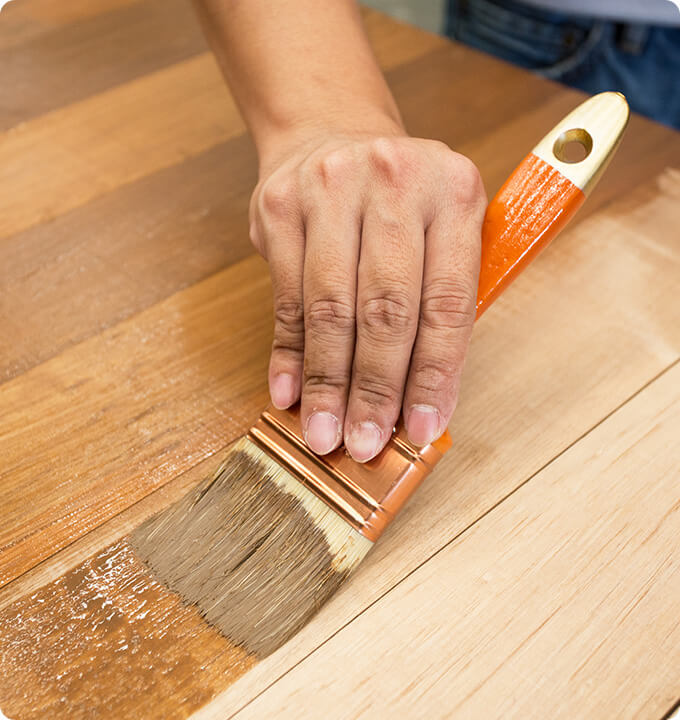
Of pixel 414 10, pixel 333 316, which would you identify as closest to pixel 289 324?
pixel 333 316

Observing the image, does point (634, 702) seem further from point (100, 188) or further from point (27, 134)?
point (27, 134)

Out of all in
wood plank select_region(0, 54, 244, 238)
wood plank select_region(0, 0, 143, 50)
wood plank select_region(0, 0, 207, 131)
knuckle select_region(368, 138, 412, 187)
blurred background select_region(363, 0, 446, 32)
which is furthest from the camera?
blurred background select_region(363, 0, 446, 32)

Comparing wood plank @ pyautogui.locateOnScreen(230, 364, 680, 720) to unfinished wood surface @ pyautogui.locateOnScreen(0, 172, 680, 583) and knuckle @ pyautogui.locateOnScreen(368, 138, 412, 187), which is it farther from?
knuckle @ pyautogui.locateOnScreen(368, 138, 412, 187)

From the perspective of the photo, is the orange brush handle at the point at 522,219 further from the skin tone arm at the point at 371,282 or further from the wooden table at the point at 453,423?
the wooden table at the point at 453,423

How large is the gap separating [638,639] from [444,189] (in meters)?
0.42

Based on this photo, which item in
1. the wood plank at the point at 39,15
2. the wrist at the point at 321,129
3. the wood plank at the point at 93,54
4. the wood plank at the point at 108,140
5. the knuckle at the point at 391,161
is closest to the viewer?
the knuckle at the point at 391,161

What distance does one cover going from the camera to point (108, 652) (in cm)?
60

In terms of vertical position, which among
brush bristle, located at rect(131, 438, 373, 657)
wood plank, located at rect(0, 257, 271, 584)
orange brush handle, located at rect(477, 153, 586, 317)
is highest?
orange brush handle, located at rect(477, 153, 586, 317)

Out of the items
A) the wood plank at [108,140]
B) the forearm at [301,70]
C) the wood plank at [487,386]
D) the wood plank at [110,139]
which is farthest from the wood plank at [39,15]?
the wood plank at [487,386]

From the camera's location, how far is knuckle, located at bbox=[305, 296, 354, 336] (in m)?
0.66

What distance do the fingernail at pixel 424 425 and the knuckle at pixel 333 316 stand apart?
0.10 m

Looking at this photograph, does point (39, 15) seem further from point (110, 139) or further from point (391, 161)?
point (391, 161)

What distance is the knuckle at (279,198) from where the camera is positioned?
0.71 metres

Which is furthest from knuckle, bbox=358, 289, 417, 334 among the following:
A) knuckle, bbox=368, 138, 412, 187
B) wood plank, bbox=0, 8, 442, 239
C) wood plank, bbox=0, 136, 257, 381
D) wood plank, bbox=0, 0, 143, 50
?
wood plank, bbox=0, 0, 143, 50
